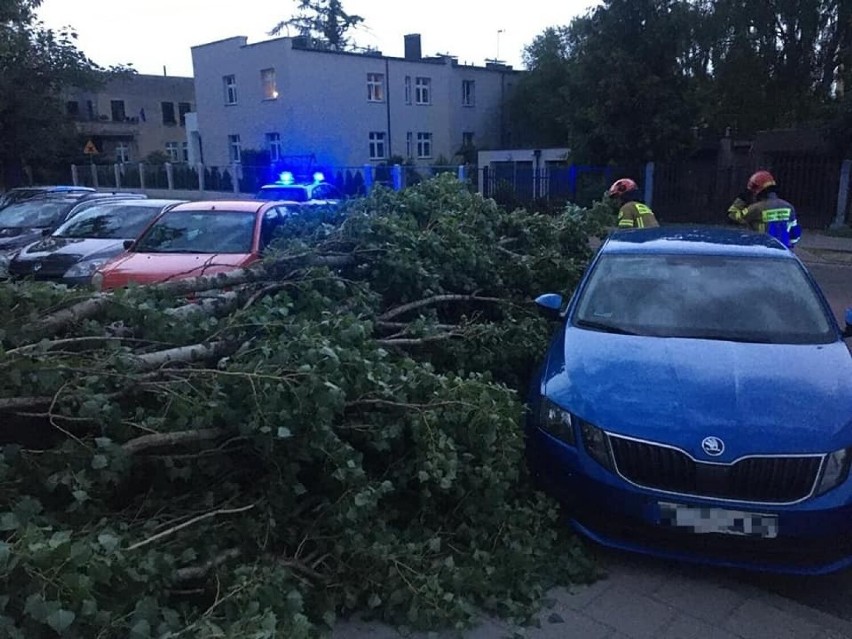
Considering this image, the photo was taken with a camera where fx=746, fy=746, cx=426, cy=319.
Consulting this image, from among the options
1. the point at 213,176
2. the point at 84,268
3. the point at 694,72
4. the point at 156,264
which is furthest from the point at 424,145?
the point at 156,264

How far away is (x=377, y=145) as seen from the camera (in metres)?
40.4

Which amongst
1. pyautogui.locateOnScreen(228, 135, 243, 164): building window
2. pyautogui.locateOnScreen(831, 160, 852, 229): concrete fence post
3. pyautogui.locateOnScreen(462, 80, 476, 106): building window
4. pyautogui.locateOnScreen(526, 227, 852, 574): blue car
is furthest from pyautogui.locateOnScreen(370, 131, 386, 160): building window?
pyautogui.locateOnScreen(526, 227, 852, 574): blue car

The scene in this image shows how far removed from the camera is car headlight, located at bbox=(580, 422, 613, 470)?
11.6 ft

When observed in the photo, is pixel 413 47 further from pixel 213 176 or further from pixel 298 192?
pixel 298 192

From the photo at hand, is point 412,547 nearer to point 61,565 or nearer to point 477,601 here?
point 477,601

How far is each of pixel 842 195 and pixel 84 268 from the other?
18.9 m

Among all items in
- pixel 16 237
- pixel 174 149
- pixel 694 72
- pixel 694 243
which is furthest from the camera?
pixel 174 149

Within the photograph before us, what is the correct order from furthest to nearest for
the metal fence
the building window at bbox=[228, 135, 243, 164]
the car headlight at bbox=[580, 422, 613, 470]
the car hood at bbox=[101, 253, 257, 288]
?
the building window at bbox=[228, 135, 243, 164] < the metal fence < the car hood at bbox=[101, 253, 257, 288] < the car headlight at bbox=[580, 422, 613, 470]

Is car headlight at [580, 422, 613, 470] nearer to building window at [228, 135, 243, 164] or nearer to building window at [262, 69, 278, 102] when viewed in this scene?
A: building window at [262, 69, 278, 102]

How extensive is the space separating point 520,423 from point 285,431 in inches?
59.7

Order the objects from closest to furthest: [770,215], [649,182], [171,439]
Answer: [171,439]
[770,215]
[649,182]

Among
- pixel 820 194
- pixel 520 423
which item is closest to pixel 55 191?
pixel 520 423

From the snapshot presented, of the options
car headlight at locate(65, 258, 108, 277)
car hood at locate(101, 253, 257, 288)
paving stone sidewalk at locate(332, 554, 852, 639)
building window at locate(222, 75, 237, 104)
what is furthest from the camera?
building window at locate(222, 75, 237, 104)

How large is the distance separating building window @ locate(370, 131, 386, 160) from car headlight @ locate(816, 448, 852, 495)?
38053 mm
